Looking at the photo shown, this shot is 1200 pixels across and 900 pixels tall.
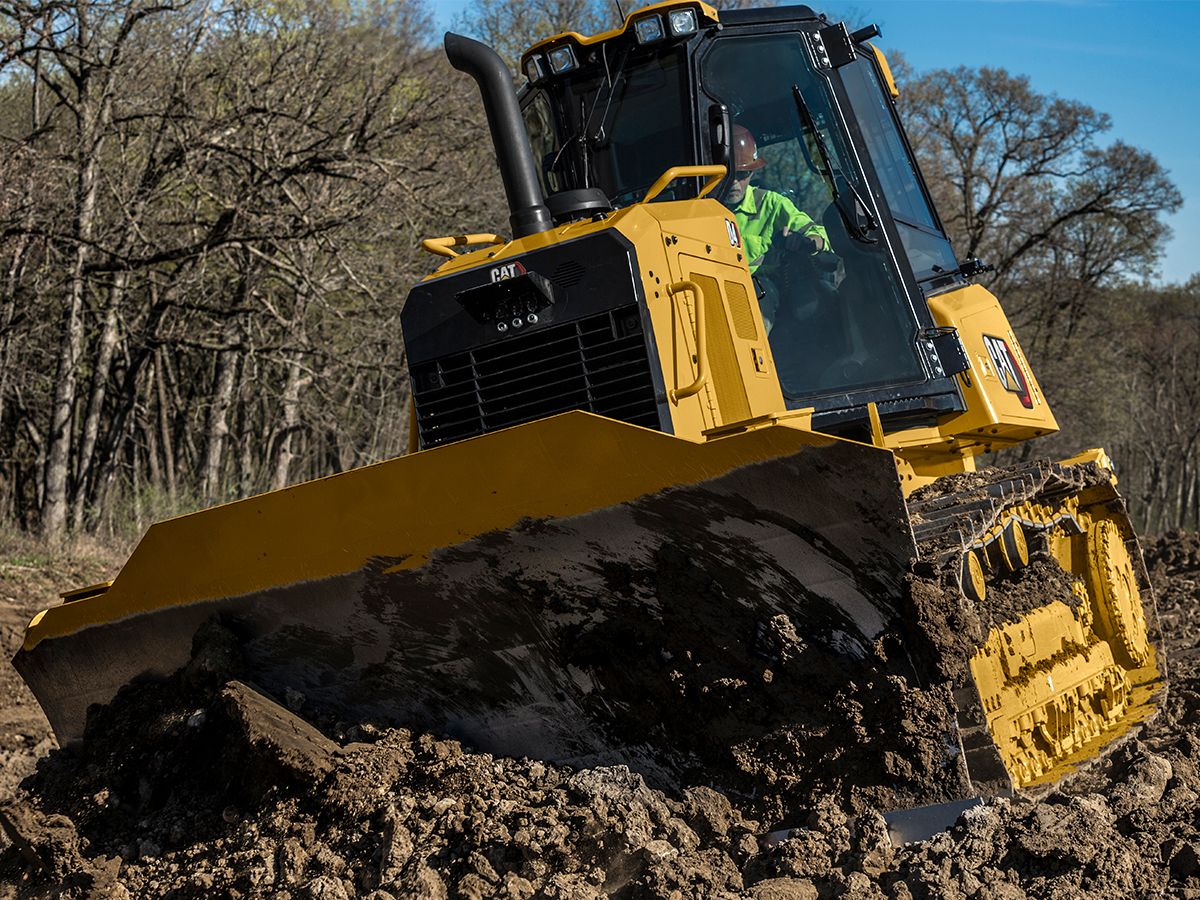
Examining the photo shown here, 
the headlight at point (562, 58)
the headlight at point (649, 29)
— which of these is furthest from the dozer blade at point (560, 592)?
the headlight at point (562, 58)

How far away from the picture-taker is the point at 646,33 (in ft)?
16.4

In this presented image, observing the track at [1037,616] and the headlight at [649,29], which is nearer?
the track at [1037,616]

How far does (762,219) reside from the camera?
16.1 feet

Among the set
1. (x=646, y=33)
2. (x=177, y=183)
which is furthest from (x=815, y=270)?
(x=177, y=183)

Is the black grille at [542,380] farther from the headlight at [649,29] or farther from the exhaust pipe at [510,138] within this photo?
the headlight at [649,29]

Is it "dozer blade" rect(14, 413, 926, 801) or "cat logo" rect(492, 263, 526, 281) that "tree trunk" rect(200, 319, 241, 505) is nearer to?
"dozer blade" rect(14, 413, 926, 801)

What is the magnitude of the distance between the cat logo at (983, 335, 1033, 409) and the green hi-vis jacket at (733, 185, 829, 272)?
3.72ft

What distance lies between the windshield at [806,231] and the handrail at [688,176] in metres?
0.09

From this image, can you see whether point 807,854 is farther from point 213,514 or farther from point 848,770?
point 213,514

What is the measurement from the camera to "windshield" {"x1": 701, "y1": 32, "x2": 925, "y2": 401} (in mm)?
4797

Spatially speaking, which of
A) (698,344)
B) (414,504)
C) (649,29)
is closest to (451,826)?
(414,504)

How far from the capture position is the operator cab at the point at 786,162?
481 centimetres

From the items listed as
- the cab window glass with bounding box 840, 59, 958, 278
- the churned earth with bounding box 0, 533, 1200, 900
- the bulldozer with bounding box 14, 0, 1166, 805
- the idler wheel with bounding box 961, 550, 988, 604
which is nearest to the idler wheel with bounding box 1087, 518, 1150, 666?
the bulldozer with bounding box 14, 0, 1166, 805

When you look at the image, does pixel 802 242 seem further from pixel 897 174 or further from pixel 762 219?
pixel 897 174
